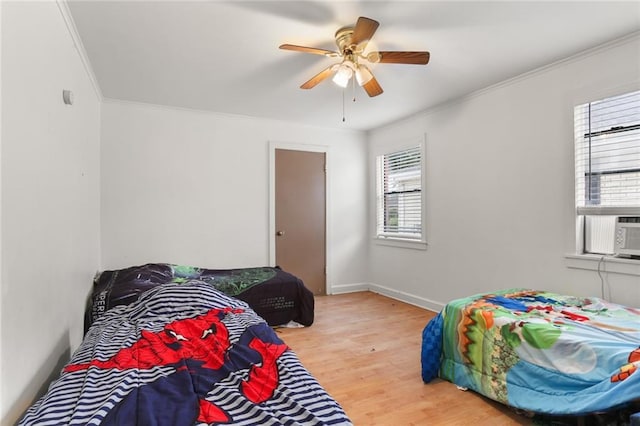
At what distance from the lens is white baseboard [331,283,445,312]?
4.11 meters

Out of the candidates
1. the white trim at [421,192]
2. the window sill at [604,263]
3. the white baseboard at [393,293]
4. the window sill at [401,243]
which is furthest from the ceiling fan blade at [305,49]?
the white baseboard at [393,293]

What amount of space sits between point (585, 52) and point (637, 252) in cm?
159

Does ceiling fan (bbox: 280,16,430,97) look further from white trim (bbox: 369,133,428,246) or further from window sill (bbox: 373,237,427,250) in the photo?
window sill (bbox: 373,237,427,250)

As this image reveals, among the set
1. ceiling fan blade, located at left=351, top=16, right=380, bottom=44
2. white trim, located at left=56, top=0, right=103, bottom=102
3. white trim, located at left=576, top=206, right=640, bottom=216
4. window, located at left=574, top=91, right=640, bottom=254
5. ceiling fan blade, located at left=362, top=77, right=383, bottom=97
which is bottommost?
white trim, located at left=576, top=206, right=640, bottom=216

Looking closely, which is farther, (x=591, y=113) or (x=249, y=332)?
(x=591, y=113)

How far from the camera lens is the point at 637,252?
94.2 inches

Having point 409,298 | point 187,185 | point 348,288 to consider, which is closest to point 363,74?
point 187,185

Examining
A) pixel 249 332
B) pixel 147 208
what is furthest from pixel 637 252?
pixel 147 208

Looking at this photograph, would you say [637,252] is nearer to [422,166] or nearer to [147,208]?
[422,166]

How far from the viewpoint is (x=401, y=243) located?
4.61m

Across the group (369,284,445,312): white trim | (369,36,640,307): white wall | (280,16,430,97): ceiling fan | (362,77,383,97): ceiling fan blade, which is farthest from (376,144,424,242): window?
(280,16,430,97): ceiling fan

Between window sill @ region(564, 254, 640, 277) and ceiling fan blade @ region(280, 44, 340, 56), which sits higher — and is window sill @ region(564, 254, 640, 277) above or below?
below

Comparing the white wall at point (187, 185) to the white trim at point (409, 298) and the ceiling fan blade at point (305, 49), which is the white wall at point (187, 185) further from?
the ceiling fan blade at point (305, 49)

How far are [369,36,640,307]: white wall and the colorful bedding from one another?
517mm
